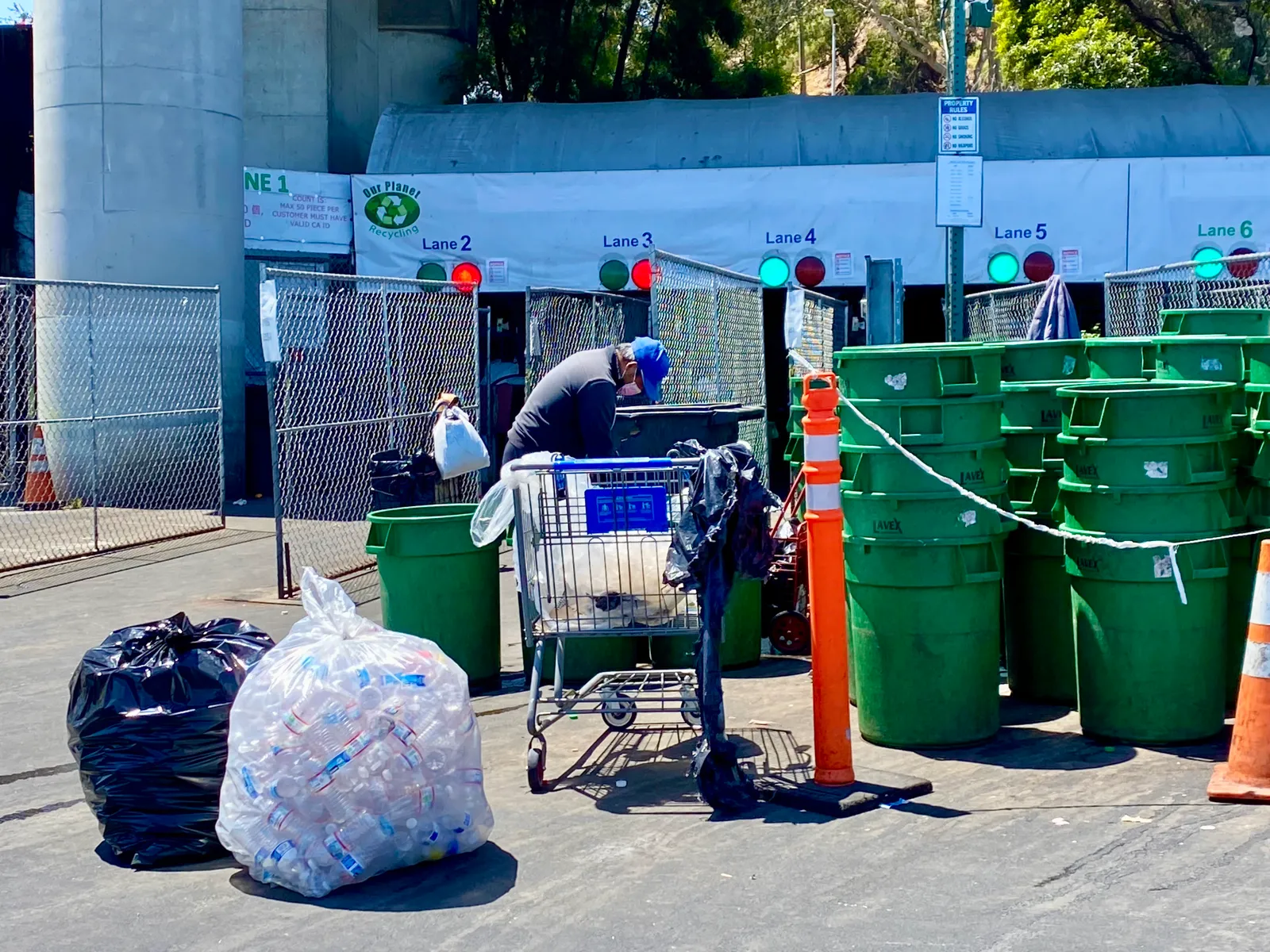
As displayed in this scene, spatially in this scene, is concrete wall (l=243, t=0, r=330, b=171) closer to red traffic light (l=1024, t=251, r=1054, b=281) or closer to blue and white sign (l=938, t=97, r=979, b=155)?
red traffic light (l=1024, t=251, r=1054, b=281)

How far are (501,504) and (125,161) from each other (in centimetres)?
1164

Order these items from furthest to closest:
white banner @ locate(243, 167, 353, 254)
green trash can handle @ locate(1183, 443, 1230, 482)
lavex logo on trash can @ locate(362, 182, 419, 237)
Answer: lavex logo on trash can @ locate(362, 182, 419, 237) < white banner @ locate(243, 167, 353, 254) < green trash can handle @ locate(1183, 443, 1230, 482)

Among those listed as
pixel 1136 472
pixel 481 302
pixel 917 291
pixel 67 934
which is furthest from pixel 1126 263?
pixel 67 934

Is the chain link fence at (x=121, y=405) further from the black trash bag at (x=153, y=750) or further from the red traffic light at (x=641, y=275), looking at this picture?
the black trash bag at (x=153, y=750)

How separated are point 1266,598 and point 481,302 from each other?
50.6 ft

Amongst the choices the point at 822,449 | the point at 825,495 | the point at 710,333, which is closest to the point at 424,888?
the point at 825,495

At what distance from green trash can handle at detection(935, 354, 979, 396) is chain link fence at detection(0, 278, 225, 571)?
9.95 metres

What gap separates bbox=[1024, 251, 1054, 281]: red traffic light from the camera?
17297 millimetres

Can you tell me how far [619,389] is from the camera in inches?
314

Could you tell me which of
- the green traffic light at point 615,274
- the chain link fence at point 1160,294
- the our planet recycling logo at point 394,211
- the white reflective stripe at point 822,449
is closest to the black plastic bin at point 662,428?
the white reflective stripe at point 822,449

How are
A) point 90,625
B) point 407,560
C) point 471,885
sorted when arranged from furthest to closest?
1. point 90,625
2. point 407,560
3. point 471,885

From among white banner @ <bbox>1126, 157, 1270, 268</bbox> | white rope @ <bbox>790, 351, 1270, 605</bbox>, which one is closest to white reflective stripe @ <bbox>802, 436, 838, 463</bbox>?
white rope @ <bbox>790, 351, 1270, 605</bbox>

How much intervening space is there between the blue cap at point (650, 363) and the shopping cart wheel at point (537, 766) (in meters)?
2.68

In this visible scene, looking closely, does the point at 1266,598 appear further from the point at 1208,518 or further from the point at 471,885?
the point at 471,885
